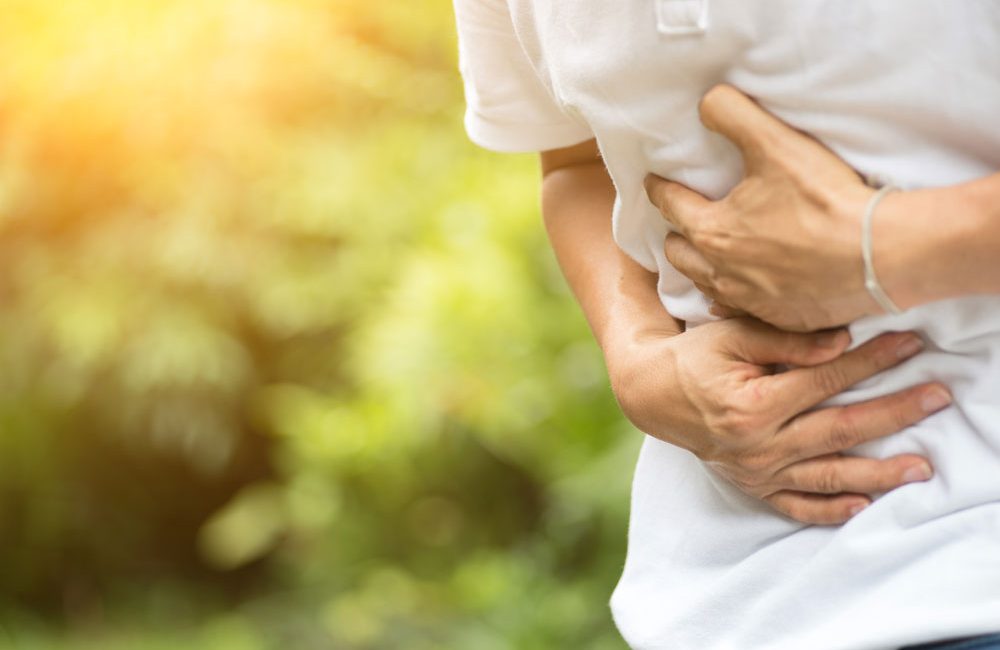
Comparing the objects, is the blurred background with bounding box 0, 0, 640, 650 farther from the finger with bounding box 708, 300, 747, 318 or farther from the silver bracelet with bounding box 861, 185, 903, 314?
the silver bracelet with bounding box 861, 185, 903, 314

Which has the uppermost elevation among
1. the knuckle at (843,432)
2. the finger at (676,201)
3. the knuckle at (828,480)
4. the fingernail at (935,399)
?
the finger at (676,201)

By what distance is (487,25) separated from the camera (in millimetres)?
1001

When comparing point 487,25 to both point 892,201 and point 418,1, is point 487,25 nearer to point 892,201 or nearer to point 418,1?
point 892,201

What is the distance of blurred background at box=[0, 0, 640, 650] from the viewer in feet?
9.93

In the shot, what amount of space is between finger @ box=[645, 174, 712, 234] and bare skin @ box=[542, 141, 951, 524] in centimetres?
8

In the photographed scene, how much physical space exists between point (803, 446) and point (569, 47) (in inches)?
12.1

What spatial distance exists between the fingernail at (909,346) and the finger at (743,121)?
5.5 inches

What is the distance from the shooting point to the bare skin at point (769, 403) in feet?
2.47

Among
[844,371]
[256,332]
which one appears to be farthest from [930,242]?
[256,332]

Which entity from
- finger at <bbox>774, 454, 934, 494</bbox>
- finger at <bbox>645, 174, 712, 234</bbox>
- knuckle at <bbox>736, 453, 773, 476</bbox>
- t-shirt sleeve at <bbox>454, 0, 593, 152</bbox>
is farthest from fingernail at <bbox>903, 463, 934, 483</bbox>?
t-shirt sleeve at <bbox>454, 0, 593, 152</bbox>

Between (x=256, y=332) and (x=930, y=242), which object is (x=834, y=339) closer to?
(x=930, y=242)

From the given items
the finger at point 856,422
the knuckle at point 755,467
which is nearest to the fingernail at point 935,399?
the finger at point 856,422

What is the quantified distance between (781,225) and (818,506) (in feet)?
0.61

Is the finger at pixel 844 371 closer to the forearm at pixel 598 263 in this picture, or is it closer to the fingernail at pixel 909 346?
the fingernail at pixel 909 346
